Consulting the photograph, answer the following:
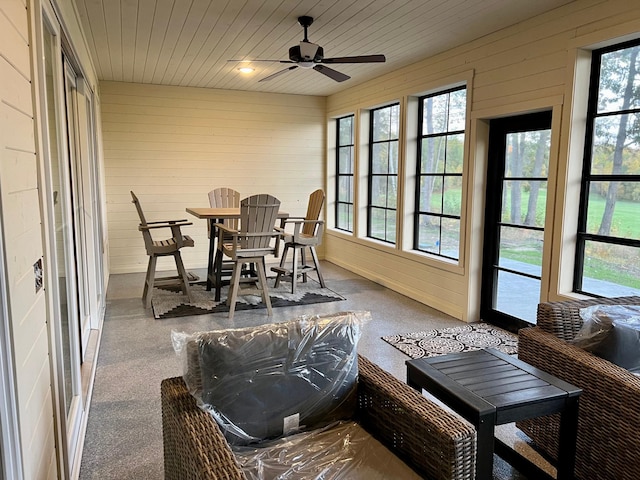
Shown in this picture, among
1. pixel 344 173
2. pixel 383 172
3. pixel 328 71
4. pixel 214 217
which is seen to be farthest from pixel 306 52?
pixel 344 173

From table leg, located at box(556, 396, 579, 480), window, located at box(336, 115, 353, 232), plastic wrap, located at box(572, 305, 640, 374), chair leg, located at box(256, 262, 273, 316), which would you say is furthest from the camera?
window, located at box(336, 115, 353, 232)

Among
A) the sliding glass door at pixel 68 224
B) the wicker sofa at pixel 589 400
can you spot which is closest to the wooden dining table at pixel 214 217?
the sliding glass door at pixel 68 224

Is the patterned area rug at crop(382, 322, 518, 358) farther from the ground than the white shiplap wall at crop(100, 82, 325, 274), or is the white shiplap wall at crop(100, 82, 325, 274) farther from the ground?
the white shiplap wall at crop(100, 82, 325, 274)

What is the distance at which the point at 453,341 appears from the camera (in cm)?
378

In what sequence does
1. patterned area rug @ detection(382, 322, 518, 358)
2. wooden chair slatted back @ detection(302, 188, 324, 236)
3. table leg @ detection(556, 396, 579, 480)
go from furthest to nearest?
wooden chair slatted back @ detection(302, 188, 324, 236) < patterned area rug @ detection(382, 322, 518, 358) < table leg @ detection(556, 396, 579, 480)

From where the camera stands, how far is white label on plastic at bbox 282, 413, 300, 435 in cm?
165

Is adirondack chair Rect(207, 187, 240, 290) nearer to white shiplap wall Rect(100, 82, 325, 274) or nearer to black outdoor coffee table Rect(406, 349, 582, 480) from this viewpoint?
white shiplap wall Rect(100, 82, 325, 274)

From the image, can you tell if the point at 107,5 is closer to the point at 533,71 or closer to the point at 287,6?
the point at 287,6

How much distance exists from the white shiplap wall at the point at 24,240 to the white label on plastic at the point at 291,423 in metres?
0.76

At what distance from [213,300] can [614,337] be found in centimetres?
384

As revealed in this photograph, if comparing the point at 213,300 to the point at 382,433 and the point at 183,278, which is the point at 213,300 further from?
the point at 382,433

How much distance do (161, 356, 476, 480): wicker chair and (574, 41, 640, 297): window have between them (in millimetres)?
2230

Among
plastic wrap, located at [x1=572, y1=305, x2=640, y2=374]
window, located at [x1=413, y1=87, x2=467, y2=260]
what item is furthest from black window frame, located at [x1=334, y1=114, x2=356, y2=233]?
plastic wrap, located at [x1=572, y1=305, x2=640, y2=374]

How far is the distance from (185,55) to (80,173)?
1831 millimetres
